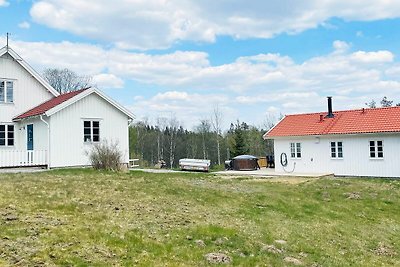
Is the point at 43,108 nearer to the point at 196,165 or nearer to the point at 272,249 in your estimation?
the point at 196,165

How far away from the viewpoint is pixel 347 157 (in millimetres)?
25406

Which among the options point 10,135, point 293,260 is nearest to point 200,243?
point 293,260

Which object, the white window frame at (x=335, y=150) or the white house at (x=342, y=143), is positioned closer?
the white house at (x=342, y=143)

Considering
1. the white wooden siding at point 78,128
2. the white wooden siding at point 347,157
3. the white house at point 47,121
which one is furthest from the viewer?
the white wooden siding at point 347,157

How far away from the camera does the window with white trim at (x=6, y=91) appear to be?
75.4 feet

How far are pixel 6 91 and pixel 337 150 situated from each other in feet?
67.5

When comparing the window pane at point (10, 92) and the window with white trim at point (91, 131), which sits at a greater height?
the window pane at point (10, 92)

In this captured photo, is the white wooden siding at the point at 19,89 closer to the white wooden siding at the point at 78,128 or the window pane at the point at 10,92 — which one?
the window pane at the point at 10,92

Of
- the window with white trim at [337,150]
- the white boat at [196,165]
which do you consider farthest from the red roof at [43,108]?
the window with white trim at [337,150]

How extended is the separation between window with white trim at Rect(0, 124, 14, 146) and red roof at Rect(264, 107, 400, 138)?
Result: 17.2 metres

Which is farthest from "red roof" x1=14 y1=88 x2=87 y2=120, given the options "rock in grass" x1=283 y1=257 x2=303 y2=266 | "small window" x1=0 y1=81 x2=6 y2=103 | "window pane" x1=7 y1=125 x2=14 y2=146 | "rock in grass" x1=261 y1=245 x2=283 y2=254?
"rock in grass" x1=283 y1=257 x2=303 y2=266

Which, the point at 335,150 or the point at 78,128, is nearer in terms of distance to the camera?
the point at 78,128

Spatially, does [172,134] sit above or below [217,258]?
above

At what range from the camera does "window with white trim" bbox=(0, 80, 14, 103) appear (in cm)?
2298
